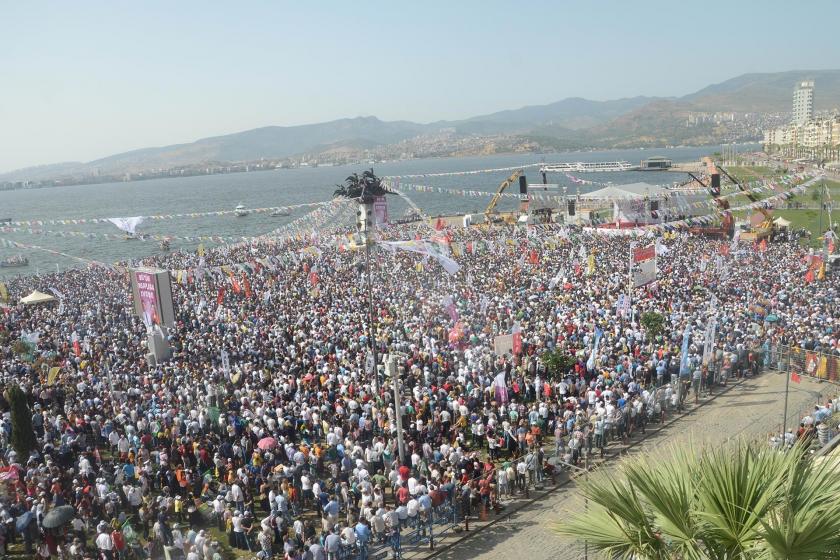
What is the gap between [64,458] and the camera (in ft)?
46.1

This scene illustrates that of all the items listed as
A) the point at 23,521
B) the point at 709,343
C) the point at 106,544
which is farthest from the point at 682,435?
the point at 23,521

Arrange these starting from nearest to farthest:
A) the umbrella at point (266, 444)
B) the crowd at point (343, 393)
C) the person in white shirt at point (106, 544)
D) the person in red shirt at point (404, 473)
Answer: the person in white shirt at point (106, 544) → the crowd at point (343, 393) → the person in red shirt at point (404, 473) → the umbrella at point (266, 444)

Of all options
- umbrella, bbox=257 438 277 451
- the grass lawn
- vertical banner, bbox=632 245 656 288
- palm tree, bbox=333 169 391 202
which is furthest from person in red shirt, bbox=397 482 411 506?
the grass lawn

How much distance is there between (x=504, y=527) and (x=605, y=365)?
288 inches

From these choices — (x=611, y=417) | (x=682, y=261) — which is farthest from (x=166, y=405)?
(x=682, y=261)

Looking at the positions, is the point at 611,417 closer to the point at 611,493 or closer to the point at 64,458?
the point at 611,493

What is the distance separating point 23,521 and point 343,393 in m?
7.36

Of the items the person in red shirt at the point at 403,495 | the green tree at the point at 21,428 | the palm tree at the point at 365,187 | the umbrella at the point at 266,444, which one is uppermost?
the palm tree at the point at 365,187

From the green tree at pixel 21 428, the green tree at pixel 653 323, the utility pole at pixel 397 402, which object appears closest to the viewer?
the utility pole at pixel 397 402

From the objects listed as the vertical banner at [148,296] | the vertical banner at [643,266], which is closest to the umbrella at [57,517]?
the vertical banner at [148,296]

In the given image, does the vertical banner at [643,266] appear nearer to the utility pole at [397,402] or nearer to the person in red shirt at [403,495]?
the utility pole at [397,402]

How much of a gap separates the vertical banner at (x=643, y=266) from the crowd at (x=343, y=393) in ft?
4.16

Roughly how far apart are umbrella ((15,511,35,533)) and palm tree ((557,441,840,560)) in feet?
34.2

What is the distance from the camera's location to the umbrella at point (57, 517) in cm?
1073
